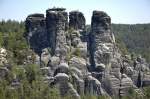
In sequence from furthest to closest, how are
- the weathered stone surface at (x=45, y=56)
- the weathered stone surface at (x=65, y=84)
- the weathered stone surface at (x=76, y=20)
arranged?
1. the weathered stone surface at (x=76, y=20)
2. the weathered stone surface at (x=45, y=56)
3. the weathered stone surface at (x=65, y=84)

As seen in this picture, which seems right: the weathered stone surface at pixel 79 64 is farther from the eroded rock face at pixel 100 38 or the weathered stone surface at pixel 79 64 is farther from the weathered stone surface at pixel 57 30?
the eroded rock face at pixel 100 38

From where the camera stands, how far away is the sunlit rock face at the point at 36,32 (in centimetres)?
10538

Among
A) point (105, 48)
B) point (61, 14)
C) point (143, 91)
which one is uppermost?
point (61, 14)

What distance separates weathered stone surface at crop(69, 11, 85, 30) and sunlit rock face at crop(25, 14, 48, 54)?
5608 millimetres

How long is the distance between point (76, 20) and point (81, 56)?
9410 mm

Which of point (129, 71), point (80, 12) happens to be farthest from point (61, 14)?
point (129, 71)

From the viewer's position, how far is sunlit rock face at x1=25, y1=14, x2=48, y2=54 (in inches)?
4149

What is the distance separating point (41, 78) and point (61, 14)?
14.2 meters

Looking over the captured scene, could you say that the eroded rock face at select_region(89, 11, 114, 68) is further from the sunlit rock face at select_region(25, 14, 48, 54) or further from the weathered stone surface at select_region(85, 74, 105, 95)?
the sunlit rock face at select_region(25, 14, 48, 54)

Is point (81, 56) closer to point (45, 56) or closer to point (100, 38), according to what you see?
point (100, 38)

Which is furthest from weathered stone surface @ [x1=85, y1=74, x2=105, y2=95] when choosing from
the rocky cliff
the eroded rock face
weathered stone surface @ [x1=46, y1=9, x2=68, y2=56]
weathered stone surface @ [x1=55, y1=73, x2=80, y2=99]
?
weathered stone surface @ [x1=46, y1=9, x2=68, y2=56]

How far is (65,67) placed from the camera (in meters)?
94.1

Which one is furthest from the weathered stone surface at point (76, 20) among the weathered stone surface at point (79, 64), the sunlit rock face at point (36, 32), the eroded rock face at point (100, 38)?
the weathered stone surface at point (79, 64)

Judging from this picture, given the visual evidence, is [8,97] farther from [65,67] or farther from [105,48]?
[105,48]
